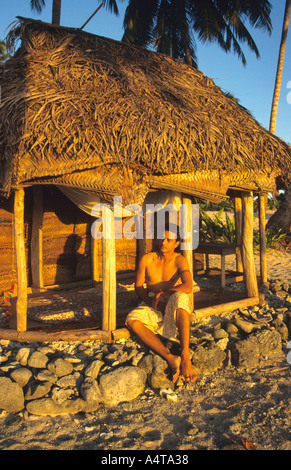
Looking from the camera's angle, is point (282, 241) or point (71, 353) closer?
Answer: point (71, 353)

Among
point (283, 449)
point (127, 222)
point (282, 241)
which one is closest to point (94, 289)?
point (127, 222)

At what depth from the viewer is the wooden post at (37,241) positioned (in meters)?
6.54

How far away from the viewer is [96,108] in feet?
13.7

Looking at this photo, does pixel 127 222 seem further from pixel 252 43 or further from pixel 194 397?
pixel 252 43

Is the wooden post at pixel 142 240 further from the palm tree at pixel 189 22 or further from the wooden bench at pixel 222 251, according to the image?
the palm tree at pixel 189 22

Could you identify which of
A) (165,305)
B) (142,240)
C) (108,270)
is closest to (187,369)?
(165,305)

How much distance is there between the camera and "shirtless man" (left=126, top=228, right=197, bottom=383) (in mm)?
3885

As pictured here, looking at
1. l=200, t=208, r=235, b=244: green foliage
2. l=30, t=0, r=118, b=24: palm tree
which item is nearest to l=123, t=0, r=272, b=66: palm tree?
l=30, t=0, r=118, b=24: palm tree

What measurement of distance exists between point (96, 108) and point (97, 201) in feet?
4.51

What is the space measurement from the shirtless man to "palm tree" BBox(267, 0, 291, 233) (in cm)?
740

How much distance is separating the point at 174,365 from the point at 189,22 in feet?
47.7

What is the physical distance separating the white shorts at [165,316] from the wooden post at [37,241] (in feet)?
8.98

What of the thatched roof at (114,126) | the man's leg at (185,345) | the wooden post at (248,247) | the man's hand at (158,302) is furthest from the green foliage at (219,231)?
the man's leg at (185,345)

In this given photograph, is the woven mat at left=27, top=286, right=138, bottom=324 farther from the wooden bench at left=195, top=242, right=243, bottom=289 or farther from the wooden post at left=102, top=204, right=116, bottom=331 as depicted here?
the wooden bench at left=195, top=242, right=243, bottom=289
